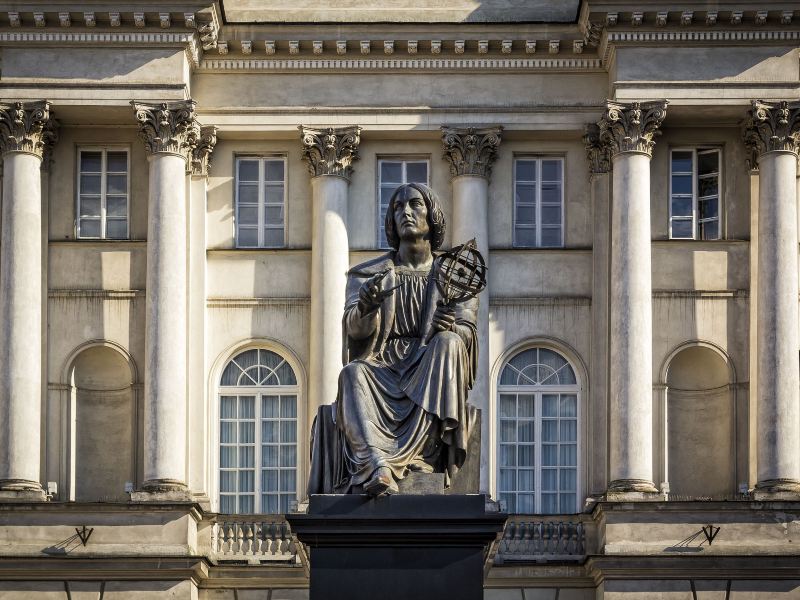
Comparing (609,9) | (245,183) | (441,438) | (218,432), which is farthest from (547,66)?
(441,438)

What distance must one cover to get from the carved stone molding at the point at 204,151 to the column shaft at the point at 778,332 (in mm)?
9136

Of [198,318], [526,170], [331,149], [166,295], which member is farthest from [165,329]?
[526,170]

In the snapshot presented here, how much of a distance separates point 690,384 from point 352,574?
25.2 meters

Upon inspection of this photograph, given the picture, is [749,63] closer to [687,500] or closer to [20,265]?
[687,500]

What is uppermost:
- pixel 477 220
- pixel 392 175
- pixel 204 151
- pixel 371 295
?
pixel 204 151

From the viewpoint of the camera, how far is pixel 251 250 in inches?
1709

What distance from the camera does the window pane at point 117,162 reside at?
43.3 meters

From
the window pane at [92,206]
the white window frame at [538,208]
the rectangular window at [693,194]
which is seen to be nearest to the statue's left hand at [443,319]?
the white window frame at [538,208]

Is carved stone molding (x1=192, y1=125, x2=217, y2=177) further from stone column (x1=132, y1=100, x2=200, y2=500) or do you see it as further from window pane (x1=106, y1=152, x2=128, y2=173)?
window pane (x1=106, y1=152, x2=128, y2=173)

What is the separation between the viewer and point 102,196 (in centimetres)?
4325

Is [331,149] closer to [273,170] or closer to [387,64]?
[273,170]

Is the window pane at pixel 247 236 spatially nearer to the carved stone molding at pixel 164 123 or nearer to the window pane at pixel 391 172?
the carved stone molding at pixel 164 123

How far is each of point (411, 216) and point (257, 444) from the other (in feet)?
75.0

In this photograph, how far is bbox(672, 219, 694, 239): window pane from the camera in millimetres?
43312
